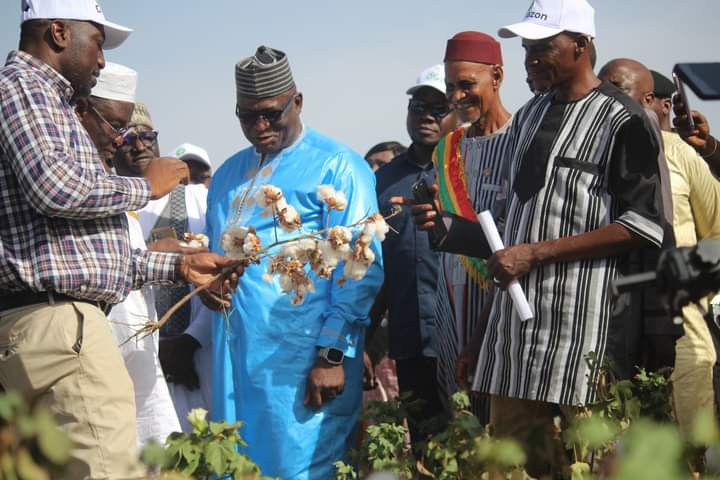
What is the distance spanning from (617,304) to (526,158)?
0.64 m

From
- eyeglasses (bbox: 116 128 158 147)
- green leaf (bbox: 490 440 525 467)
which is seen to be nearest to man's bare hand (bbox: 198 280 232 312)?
eyeglasses (bbox: 116 128 158 147)

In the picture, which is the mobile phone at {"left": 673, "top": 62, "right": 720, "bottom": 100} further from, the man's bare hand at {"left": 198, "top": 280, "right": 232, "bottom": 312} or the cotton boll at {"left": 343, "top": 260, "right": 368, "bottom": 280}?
the man's bare hand at {"left": 198, "top": 280, "right": 232, "bottom": 312}

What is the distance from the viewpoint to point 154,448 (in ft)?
7.36

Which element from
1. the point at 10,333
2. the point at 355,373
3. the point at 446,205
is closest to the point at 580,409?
the point at 446,205

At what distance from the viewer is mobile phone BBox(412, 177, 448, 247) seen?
13.9ft

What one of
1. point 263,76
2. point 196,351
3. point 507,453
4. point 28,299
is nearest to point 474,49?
point 263,76

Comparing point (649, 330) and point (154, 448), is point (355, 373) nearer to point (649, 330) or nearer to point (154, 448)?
point (649, 330)

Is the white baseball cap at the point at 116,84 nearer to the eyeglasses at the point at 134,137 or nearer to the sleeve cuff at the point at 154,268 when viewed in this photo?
the eyeglasses at the point at 134,137

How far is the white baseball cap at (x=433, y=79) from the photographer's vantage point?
6.24m

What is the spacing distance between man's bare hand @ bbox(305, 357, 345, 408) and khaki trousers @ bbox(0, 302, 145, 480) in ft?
4.72

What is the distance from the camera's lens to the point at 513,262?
12.2 feet

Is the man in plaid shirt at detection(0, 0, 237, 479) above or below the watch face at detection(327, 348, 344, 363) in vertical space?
above

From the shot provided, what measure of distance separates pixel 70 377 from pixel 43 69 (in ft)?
3.59

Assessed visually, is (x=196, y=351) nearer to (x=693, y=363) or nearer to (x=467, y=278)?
(x=467, y=278)
